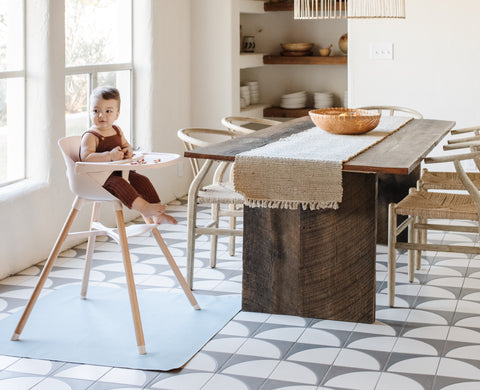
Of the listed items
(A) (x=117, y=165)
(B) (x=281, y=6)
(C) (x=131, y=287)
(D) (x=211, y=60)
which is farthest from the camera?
(B) (x=281, y=6)

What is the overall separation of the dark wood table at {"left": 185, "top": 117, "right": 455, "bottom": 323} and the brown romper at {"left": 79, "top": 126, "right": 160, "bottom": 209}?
30 centimetres

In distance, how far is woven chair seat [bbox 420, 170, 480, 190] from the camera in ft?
14.0

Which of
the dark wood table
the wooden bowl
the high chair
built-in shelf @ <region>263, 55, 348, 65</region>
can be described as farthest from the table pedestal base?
the wooden bowl

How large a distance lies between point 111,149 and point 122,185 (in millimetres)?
169

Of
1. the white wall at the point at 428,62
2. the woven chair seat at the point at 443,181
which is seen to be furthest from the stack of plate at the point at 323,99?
the woven chair seat at the point at 443,181

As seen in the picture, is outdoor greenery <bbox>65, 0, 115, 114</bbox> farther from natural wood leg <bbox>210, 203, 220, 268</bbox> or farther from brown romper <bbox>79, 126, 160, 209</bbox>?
brown romper <bbox>79, 126, 160, 209</bbox>

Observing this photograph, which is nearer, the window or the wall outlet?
the window

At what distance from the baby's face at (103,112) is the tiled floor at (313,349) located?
95cm

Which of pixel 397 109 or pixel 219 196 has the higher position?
pixel 397 109

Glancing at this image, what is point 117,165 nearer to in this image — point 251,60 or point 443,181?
point 443,181

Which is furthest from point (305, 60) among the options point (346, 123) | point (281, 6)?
point (346, 123)

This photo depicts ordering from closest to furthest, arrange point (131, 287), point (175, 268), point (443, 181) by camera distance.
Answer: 1. point (131, 287)
2. point (175, 268)
3. point (443, 181)

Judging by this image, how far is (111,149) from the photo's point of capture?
3262 mm

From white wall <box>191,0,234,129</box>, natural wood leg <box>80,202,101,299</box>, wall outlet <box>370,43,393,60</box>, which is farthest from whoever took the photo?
white wall <box>191,0,234,129</box>
